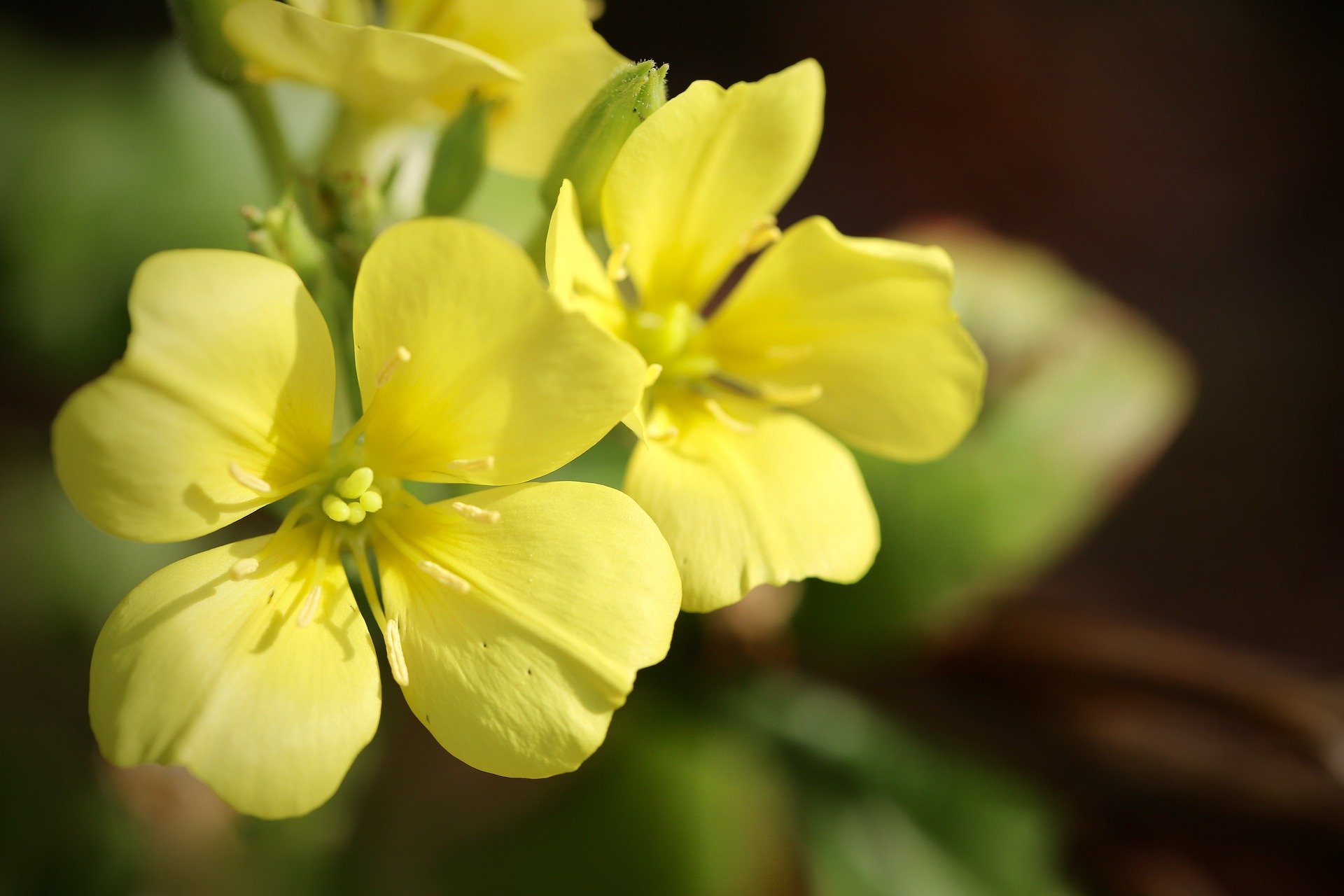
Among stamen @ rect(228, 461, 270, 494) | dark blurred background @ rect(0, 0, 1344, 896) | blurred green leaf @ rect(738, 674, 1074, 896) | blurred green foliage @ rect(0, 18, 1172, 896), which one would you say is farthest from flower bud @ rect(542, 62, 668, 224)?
dark blurred background @ rect(0, 0, 1344, 896)

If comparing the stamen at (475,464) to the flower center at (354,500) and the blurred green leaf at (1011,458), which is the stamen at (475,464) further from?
the blurred green leaf at (1011,458)

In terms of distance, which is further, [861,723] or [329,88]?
[861,723]

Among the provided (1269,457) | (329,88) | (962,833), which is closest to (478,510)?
(329,88)

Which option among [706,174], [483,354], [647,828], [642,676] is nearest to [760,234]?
[706,174]

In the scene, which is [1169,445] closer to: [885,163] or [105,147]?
[885,163]

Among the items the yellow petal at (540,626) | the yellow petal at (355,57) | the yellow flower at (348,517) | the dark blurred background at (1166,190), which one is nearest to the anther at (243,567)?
the yellow flower at (348,517)

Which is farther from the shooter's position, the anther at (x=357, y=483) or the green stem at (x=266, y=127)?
the green stem at (x=266, y=127)
